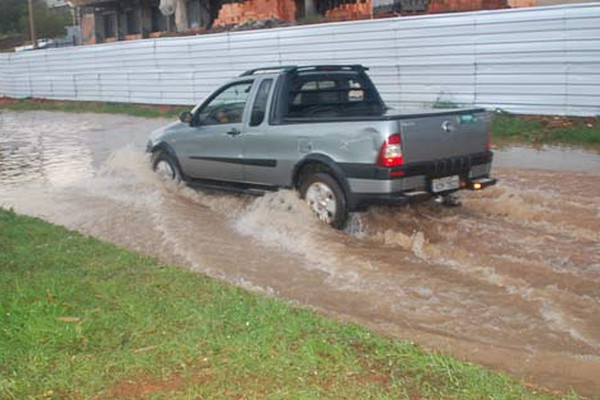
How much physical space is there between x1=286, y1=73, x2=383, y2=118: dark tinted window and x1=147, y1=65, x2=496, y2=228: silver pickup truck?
1 cm

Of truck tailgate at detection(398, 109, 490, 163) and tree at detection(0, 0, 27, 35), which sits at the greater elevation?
tree at detection(0, 0, 27, 35)

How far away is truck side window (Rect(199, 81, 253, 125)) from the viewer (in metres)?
9.10

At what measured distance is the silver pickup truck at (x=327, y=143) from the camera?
23.8 feet

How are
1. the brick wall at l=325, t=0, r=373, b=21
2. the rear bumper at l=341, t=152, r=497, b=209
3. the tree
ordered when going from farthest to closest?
the tree
the brick wall at l=325, t=0, r=373, b=21
the rear bumper at l=341, t=152, r=497, b=209

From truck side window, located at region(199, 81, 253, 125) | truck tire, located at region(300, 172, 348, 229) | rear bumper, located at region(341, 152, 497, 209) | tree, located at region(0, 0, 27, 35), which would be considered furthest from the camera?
tree, located at region(0, 0, 27, 35)

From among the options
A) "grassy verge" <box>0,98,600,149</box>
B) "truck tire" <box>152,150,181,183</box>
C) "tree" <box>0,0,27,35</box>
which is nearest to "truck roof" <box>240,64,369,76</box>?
"truck tire" <box>152,150,181,183</box>

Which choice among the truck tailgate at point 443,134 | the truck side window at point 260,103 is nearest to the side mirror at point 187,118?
the truck side window at point 260,103

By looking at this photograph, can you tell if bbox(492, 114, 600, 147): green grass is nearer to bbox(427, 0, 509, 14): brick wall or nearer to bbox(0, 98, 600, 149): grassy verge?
bbox(0, 98, 600, 149): grassy verge

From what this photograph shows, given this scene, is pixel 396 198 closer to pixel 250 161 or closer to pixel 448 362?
pixel 250 161

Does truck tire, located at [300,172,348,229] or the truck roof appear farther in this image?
the truck roof

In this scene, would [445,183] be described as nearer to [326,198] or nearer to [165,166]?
[326,198]

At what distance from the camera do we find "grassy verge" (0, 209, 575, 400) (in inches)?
150

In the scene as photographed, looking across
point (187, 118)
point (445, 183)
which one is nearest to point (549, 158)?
point (445, 183)

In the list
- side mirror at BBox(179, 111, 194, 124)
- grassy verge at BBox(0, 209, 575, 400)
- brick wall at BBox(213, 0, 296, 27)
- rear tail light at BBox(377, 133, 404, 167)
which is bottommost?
grassy verge at BBox(0, 209, 575, 400)
